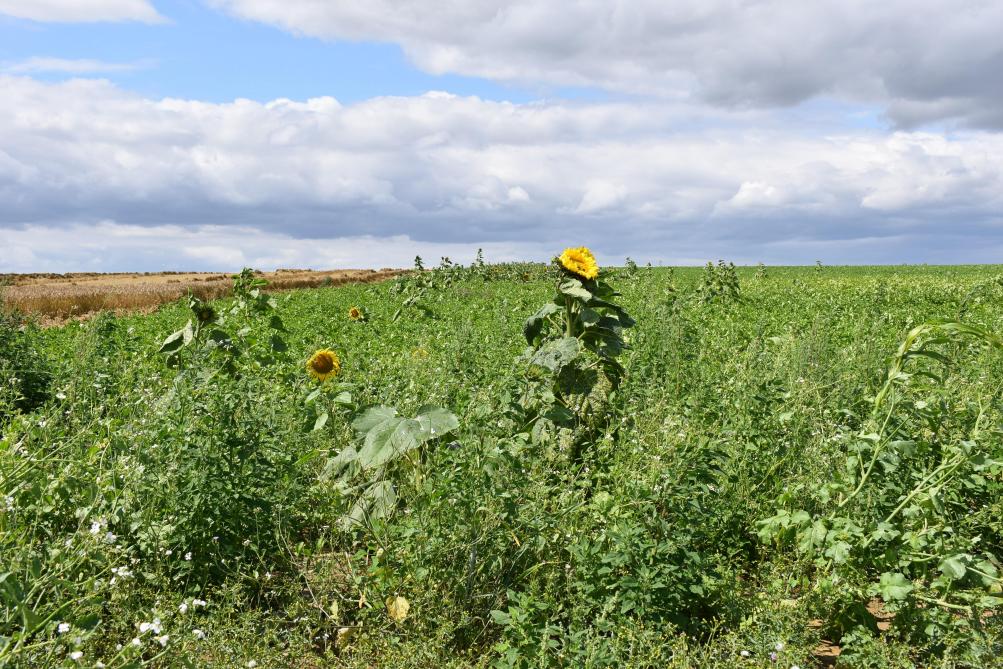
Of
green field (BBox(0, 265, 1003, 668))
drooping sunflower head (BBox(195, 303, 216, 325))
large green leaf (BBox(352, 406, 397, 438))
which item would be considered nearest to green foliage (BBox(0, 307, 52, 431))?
drooping sunflower head (BBox(195, 303, 216, 325))

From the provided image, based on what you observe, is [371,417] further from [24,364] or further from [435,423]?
[24,364]

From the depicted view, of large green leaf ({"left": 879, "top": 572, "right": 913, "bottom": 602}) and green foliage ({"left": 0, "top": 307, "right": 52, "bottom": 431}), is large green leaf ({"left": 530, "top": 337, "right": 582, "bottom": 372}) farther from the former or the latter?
green foliage ({"left": 0, "top": 307, "right": 52, "bottom": 431})

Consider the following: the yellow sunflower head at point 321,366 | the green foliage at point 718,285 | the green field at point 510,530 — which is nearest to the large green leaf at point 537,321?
the green field at point 510,530

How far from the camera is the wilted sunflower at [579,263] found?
478 centimetres

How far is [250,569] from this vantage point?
11.1 ft

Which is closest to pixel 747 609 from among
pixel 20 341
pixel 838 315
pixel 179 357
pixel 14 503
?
pixel 14 503

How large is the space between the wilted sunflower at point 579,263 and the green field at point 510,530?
1.88 feet

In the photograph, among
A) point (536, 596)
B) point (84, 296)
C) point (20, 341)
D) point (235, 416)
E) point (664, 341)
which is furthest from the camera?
point (84, 296)

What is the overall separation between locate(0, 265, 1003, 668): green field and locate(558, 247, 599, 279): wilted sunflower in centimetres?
57

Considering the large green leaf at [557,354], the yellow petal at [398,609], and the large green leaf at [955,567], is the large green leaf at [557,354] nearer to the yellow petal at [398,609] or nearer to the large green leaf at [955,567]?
the yellow petal at [398,609]

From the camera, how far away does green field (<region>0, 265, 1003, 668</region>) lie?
107 inches

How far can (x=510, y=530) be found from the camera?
3.09m

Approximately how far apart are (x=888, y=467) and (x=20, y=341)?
24.1 ft

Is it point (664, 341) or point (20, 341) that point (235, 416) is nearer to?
point (664, 341)
